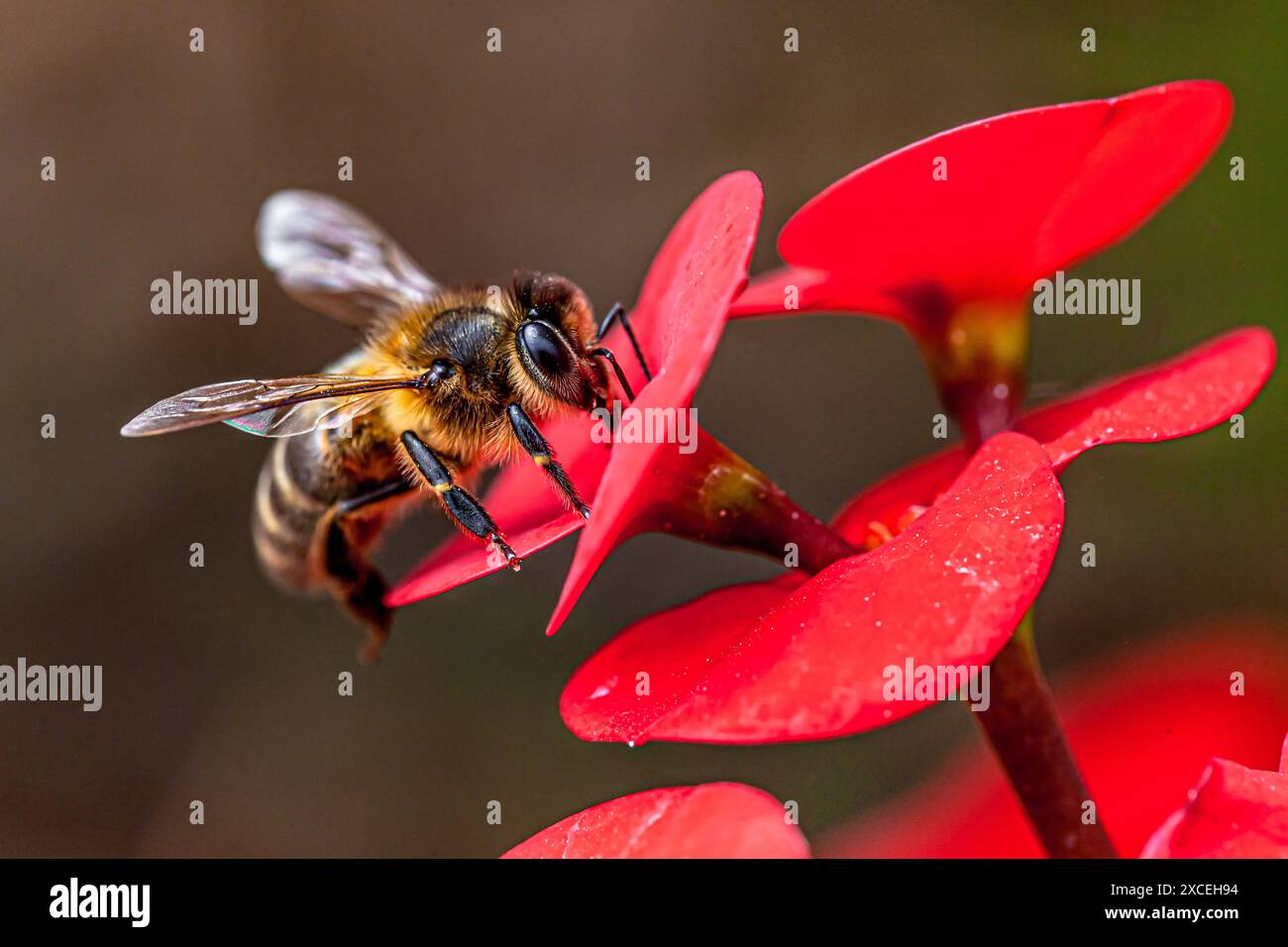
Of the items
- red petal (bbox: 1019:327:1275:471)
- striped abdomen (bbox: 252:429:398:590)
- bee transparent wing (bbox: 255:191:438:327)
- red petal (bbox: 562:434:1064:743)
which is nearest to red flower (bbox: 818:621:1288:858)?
red petal (bbox: 1019:327:1275:471)

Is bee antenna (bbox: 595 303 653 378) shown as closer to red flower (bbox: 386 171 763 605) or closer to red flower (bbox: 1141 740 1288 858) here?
red flower (bbox: 386 171 763 605)

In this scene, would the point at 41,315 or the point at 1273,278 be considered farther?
the point at 41,315

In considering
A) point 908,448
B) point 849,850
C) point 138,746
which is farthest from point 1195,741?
point 138,746

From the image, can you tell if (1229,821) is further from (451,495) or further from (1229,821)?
(451,495)

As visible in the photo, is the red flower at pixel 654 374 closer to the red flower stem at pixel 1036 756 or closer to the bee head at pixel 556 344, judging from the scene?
the bee head at pixel 556 344

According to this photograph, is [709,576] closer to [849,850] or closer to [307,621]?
[307,621]

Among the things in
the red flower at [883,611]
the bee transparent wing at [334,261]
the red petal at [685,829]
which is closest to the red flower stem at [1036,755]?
the red flower at [883,611]
